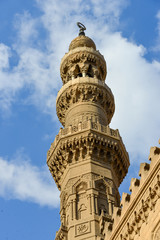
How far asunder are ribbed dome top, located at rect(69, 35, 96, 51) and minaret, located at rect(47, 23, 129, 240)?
4.03ft

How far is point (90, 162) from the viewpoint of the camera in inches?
805

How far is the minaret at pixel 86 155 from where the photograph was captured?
1877 cm

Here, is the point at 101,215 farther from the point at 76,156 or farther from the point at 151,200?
the point at 151,200

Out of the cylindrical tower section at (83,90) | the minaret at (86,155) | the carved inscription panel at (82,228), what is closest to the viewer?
the carved inscription panel at (82,228)

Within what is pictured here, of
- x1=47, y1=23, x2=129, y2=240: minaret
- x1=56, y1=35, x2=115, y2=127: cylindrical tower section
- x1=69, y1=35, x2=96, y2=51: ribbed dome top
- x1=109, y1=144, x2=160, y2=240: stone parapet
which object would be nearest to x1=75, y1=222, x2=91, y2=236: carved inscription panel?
x1=47, y1=23, x2=129, y2=240: minaret

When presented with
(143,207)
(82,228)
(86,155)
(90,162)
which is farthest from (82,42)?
(143,207)

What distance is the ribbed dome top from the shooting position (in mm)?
27047

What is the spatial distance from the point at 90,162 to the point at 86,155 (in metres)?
0.49

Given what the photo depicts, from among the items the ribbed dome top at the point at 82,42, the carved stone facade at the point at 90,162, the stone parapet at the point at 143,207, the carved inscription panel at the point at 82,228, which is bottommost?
the stone parapet at the point at 143,207

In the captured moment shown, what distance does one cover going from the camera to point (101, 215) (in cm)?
1827

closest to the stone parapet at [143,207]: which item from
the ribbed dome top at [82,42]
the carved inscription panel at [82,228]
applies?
the carved inscription panel at [82,228]

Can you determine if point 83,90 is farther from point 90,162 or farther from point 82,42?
point 82,42

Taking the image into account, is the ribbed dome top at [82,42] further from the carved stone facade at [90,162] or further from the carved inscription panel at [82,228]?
the carved inscription panel at [82,228]

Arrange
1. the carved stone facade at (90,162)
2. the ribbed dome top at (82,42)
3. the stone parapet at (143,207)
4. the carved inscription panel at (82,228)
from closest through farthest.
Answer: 1. the stone parapet at (143,207)
2. the carved stone facade at (90,162)
3. the carved inscription panel at (82,228)
4. the ribbed dome top at (82,42)
